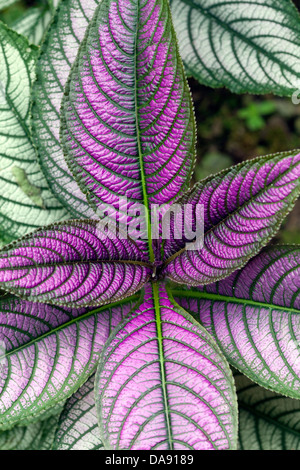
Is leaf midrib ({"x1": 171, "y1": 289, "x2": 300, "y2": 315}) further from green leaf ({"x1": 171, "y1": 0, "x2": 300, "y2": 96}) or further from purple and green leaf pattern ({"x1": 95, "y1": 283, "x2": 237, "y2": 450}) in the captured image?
green leaf ({"x1": 171, "y1": 0, "x2": 300, "y2": 96})

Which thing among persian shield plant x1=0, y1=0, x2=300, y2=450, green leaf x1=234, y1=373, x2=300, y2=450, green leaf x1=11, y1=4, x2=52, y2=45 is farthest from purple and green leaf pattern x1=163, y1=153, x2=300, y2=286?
green leaf x1=11, y1=4, x2=52, y2=45

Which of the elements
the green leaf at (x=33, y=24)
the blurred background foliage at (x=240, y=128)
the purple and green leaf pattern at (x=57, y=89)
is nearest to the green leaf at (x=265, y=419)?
the purple and green leaf pattern at (x=57, y=89)

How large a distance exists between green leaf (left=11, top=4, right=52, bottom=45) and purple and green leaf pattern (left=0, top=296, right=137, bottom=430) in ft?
2.81

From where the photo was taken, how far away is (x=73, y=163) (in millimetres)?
645

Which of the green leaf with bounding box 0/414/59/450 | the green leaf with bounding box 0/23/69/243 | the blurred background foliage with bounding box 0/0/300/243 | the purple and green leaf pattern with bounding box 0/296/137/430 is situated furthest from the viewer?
the blurred background foliage with bounding box 0/0/300/243

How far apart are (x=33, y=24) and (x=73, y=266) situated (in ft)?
3.07

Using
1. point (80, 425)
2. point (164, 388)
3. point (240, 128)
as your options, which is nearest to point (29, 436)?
point (80, 425)

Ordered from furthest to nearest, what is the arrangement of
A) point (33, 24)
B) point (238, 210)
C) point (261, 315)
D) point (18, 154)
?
1. point (33, 24)
2. point (18, 154)
3. point (261, 315)
4. point (238, 210)

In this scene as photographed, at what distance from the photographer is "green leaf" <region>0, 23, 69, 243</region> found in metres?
0.82

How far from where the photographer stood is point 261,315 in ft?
2.32

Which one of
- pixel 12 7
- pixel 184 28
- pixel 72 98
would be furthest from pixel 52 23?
pixel 12 7

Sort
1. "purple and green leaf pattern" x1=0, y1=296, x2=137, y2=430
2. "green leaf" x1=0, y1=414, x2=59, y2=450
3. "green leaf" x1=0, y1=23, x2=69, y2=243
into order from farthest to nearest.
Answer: "green leaf" x1=0, y1=414, x2=59, y2=450 → "green leaf" x1=0, y1=23, x2=69, y2=243 → "purple and green leaf pattern" x1=0, y1=296, x2=137, y2=430

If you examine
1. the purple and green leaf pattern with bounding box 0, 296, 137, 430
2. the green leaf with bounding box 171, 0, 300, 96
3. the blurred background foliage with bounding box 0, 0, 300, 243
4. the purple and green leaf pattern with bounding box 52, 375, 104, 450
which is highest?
the blurred background foliage with bounding box 0, 0, 300, 243

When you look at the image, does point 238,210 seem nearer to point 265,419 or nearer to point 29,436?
point 265,419
